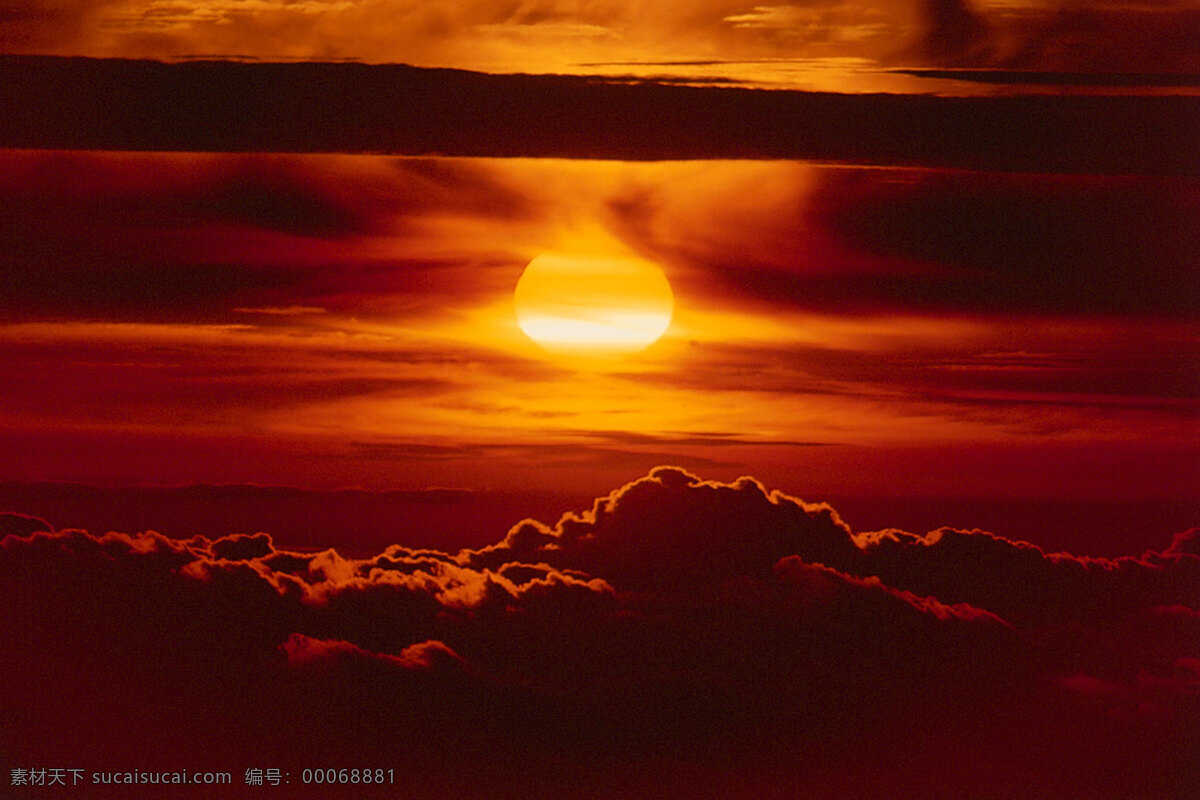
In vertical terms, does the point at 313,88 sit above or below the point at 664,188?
above

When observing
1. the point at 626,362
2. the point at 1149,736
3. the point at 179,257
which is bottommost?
the point at 1149,736

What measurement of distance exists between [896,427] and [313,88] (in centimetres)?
188

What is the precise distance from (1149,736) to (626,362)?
5.88 ft

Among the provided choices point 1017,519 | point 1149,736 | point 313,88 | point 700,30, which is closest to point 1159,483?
point 1017,519

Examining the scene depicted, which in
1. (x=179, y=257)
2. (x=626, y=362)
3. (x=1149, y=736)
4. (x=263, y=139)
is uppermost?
(x=263, y=139)

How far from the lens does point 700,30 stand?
4438mm

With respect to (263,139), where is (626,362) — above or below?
below

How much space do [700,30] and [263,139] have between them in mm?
1263

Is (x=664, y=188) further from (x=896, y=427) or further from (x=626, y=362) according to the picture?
(x=896, y=427)

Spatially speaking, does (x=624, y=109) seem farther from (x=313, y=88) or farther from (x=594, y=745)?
(x=594, y=745)

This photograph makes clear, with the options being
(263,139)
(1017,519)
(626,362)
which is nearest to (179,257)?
(263,139)

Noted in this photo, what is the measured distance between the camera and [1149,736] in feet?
14.5

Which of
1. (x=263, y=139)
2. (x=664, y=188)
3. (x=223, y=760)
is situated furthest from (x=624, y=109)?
(x=223, y=760)

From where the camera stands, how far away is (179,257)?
4.44 meters
